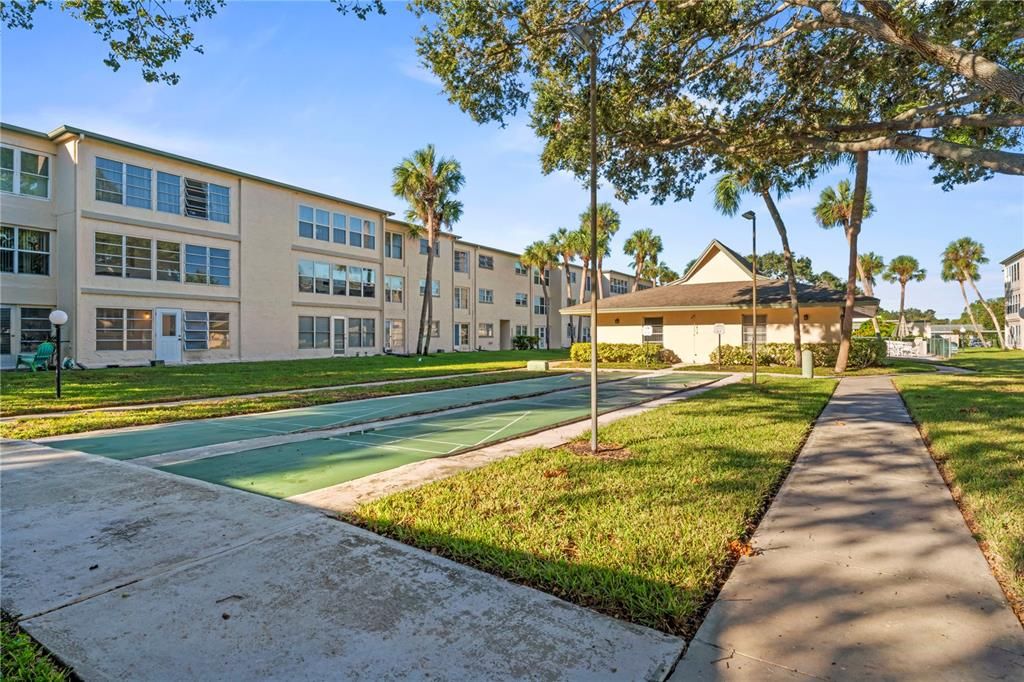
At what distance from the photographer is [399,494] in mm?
4980

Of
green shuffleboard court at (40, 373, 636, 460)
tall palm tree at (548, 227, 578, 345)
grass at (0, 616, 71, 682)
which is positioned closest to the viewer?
grass at (0, 616, 71, 682)

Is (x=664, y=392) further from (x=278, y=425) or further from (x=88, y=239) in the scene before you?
(x=88, y=239)

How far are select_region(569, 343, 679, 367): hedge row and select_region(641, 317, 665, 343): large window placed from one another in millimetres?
654

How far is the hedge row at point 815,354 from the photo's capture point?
22017 millimetres

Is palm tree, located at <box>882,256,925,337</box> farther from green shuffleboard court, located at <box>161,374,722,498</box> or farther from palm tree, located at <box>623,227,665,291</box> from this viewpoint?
green shuffleboard court, located at <box>161,374,722,498</box>

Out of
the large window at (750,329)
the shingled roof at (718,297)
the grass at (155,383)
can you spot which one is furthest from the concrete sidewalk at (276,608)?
the large window at (750,329)

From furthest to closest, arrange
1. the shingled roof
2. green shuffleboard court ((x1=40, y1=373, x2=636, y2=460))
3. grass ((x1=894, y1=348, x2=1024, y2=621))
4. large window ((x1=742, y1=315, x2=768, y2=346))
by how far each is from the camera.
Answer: large window ((x1=742, y1=315, x2=768, y2=346))
the shingled roof
green shuffleboard court ((x1=40, y1=373, x2=636, y2=460))
grass ((x1=894, y1=348, x2=1024, y2=621))

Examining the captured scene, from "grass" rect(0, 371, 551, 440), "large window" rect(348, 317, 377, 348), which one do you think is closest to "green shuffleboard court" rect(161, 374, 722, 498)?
"grass" rect(0, 371, 551, 440)

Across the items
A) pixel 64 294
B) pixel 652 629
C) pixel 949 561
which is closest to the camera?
pixel 652 629

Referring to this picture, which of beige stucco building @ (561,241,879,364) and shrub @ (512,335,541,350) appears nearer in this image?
beige stucco building @ (561,241,879,364)

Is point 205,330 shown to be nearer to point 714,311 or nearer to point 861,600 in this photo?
point 714,311

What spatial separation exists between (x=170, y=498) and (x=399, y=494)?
2152mm

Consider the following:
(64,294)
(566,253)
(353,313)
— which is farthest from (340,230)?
(566,253)

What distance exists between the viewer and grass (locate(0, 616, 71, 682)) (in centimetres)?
230
